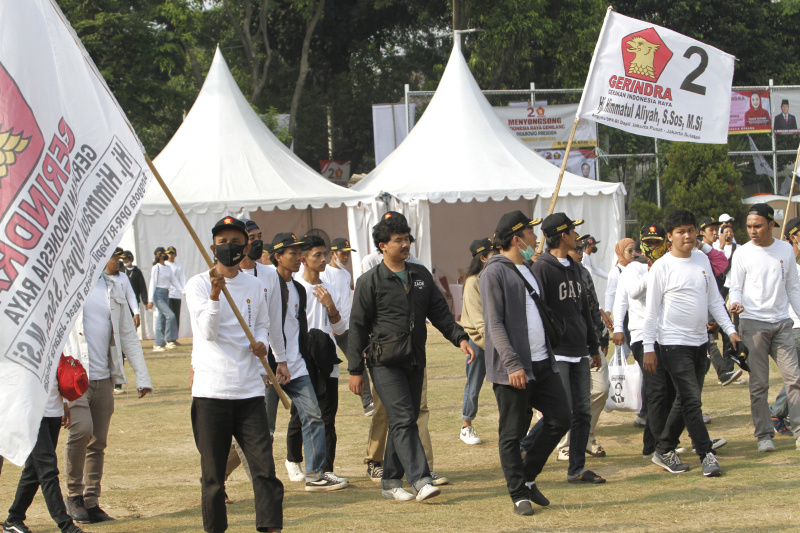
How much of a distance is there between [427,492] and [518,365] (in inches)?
40.0

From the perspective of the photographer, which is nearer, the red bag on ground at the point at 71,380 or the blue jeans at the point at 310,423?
the red bag on ground at the point at 71,380

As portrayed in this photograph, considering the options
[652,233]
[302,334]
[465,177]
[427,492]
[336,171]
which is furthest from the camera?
[336,171]

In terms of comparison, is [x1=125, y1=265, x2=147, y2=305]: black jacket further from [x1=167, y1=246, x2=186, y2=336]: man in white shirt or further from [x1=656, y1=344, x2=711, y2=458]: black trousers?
[x1=656, y1=344, x2=711, y2=458]: black trousers

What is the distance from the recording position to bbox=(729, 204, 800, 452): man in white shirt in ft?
25.7

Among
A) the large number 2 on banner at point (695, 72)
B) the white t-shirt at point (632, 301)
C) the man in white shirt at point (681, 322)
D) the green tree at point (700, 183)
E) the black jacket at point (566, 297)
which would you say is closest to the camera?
the black jacket at point (566, 297)

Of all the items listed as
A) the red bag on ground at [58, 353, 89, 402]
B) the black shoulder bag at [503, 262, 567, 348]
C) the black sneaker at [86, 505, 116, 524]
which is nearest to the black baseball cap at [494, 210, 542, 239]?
the black shoulder bag at [503, 262, 567, 348]

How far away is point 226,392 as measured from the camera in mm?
5348

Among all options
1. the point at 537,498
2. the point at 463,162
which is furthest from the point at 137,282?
the point at 537,498

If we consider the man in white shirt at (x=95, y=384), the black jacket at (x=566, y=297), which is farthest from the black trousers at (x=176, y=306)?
the black jacket at (x=566, y=297)

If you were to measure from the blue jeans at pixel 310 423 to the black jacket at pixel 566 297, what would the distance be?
1.80m

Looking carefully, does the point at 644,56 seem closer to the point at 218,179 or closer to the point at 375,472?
the point at 375,472

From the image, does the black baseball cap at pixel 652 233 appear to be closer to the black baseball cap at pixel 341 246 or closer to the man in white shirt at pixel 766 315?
the man in white shirt at pixel 766 315

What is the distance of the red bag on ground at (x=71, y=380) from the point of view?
594cm

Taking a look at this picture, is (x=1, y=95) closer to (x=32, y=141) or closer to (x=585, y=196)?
(x=32, y=141)
